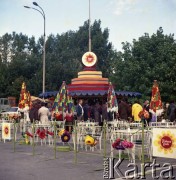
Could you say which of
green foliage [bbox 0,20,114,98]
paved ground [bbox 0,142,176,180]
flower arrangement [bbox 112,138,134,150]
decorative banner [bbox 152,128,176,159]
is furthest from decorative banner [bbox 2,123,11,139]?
green foliage [bbox 0,20,114,98]

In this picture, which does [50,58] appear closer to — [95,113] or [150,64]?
[150,64]

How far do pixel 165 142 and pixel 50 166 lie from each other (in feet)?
10.8

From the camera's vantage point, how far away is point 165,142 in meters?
8.88

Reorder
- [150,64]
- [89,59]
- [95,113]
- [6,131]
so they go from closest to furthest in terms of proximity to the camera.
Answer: [6,131] < [95,113] < [89,59] < [150,64]

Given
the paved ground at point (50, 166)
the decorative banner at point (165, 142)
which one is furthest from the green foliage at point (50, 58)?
the decorative banner at point (165, 142)

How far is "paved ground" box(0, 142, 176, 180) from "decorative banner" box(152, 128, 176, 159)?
61cm

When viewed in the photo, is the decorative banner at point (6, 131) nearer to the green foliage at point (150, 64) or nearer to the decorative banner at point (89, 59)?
the decorative banner at point (89, 59)

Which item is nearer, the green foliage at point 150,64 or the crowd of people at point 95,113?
the crowd of people at point 95,113

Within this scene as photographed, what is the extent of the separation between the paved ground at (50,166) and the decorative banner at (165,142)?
2.02 feet

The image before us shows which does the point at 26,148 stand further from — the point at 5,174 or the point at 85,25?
the point at 85,25

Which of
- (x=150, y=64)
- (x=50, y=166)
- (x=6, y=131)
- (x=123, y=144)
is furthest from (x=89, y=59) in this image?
(x=50, y=166)

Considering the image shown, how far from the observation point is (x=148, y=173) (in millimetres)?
9094

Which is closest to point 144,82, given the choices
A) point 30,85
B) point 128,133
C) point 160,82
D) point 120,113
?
point 160,82

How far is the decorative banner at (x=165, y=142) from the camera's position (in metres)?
8.77
